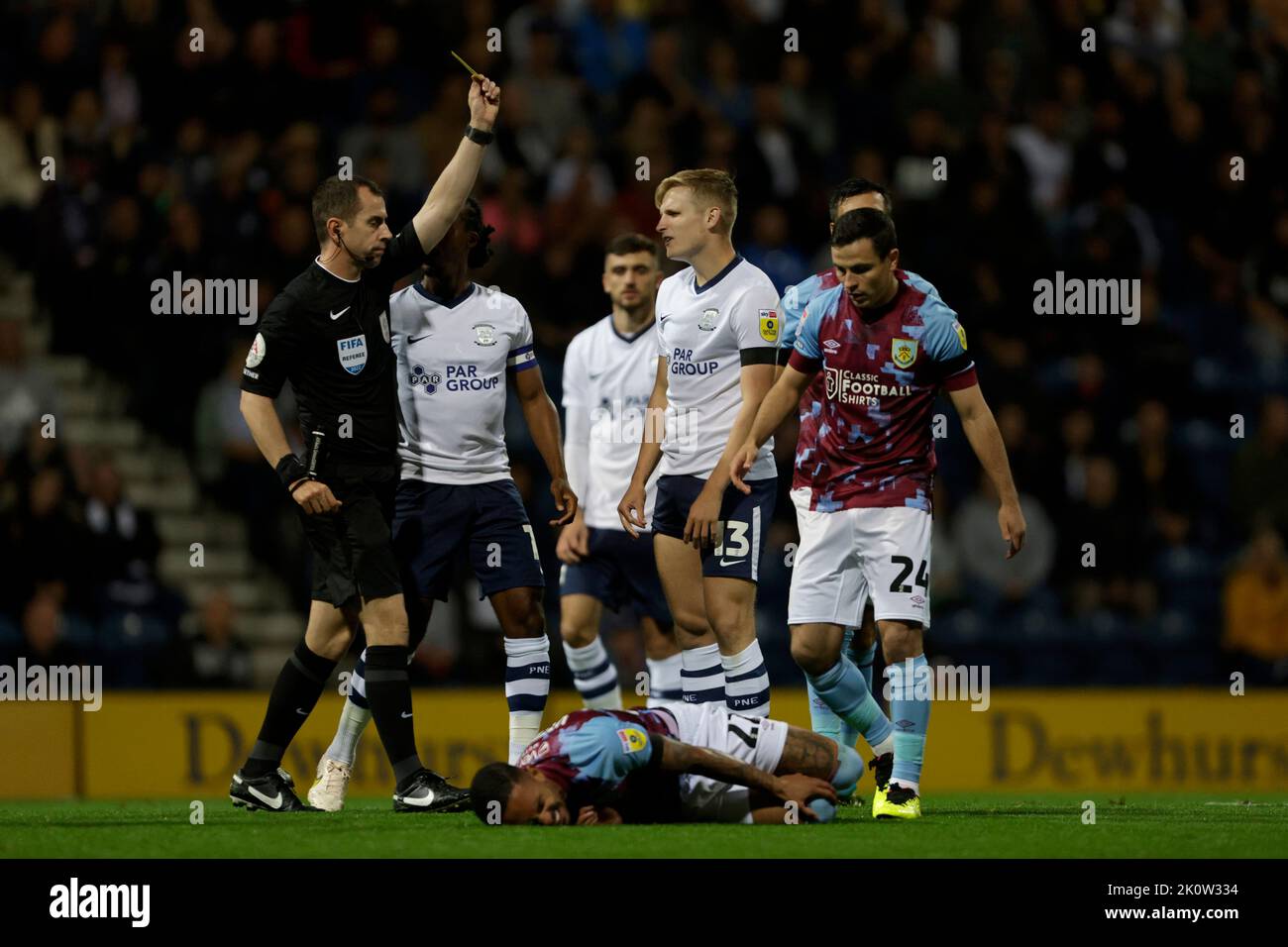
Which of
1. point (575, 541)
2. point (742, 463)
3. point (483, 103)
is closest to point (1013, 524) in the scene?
point (742, 463)

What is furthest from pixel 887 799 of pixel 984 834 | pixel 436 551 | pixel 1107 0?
pixel 1107 0

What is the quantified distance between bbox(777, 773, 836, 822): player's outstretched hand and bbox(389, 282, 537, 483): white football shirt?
1976 millimetres

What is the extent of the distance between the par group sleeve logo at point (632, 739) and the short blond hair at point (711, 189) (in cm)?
248

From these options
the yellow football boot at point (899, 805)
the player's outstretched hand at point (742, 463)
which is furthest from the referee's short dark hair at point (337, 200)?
the yellow football boot at point (899, 805)

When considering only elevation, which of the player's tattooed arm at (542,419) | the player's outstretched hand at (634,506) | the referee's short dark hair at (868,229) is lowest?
the player's outstretched hand at (634,506)

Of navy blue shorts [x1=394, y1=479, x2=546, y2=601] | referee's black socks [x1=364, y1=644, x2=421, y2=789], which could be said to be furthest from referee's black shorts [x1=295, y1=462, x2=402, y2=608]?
navy blue shorts [x1=394, y1=479, x2=546, y2=601]

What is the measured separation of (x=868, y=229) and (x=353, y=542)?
2.35 meters

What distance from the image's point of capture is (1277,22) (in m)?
17.4

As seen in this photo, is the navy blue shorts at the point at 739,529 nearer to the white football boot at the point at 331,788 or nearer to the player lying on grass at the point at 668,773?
the player lying on grass at the point at 668,773

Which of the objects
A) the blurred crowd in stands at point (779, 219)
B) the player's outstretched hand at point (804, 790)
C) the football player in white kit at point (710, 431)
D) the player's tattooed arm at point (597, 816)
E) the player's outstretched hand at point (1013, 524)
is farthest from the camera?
the blurred crowd in stands at point (779, 219)

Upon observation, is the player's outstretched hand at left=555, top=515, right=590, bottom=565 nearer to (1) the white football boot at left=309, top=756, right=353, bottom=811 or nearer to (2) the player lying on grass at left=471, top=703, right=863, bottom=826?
(1) the white football boot at left=309, top=756, right=353, bottom=811

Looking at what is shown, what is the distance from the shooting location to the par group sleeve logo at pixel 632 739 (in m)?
6.75

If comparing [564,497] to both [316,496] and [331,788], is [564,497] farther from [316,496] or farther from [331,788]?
[331,788]

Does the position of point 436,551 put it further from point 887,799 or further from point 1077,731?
point 1077,731
